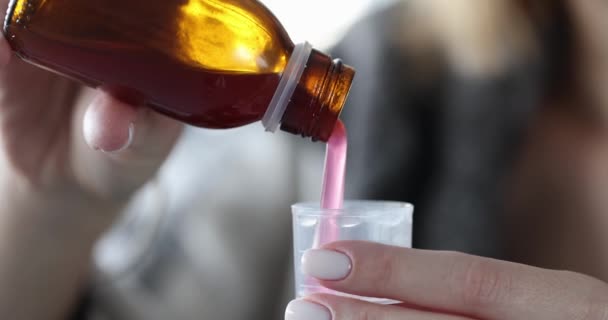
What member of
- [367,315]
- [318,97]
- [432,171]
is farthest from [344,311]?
[432,171]

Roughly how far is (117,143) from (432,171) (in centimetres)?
62

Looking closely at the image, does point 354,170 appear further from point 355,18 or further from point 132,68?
point 132,68

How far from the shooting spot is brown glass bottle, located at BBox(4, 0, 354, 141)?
51cm

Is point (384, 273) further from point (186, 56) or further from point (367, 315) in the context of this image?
point (186, 56)

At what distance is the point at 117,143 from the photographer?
57cm

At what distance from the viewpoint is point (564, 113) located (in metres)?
1.14

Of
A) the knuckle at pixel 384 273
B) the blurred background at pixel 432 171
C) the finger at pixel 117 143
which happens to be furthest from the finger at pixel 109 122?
the blurred background at pixel 432 171

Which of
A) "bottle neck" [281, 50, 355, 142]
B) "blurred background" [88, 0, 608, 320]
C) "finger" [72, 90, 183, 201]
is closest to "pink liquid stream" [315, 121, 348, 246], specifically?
"bottle neck" [281, 50, 355, 142]

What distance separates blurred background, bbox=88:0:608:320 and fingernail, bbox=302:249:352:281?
21.1 inches

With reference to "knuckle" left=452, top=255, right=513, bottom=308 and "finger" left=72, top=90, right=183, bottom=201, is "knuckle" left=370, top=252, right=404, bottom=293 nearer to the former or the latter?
"knuckle" left=452, top=255, right=513, bottom=308

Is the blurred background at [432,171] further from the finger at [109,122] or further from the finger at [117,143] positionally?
the finger at [109,122]

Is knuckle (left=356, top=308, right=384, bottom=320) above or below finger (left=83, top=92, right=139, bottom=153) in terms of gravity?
below

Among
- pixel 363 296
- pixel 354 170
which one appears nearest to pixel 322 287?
pixel 363 296

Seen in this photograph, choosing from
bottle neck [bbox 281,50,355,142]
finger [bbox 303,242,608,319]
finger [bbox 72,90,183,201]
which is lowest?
finger [bbox 303,242,608,319]
